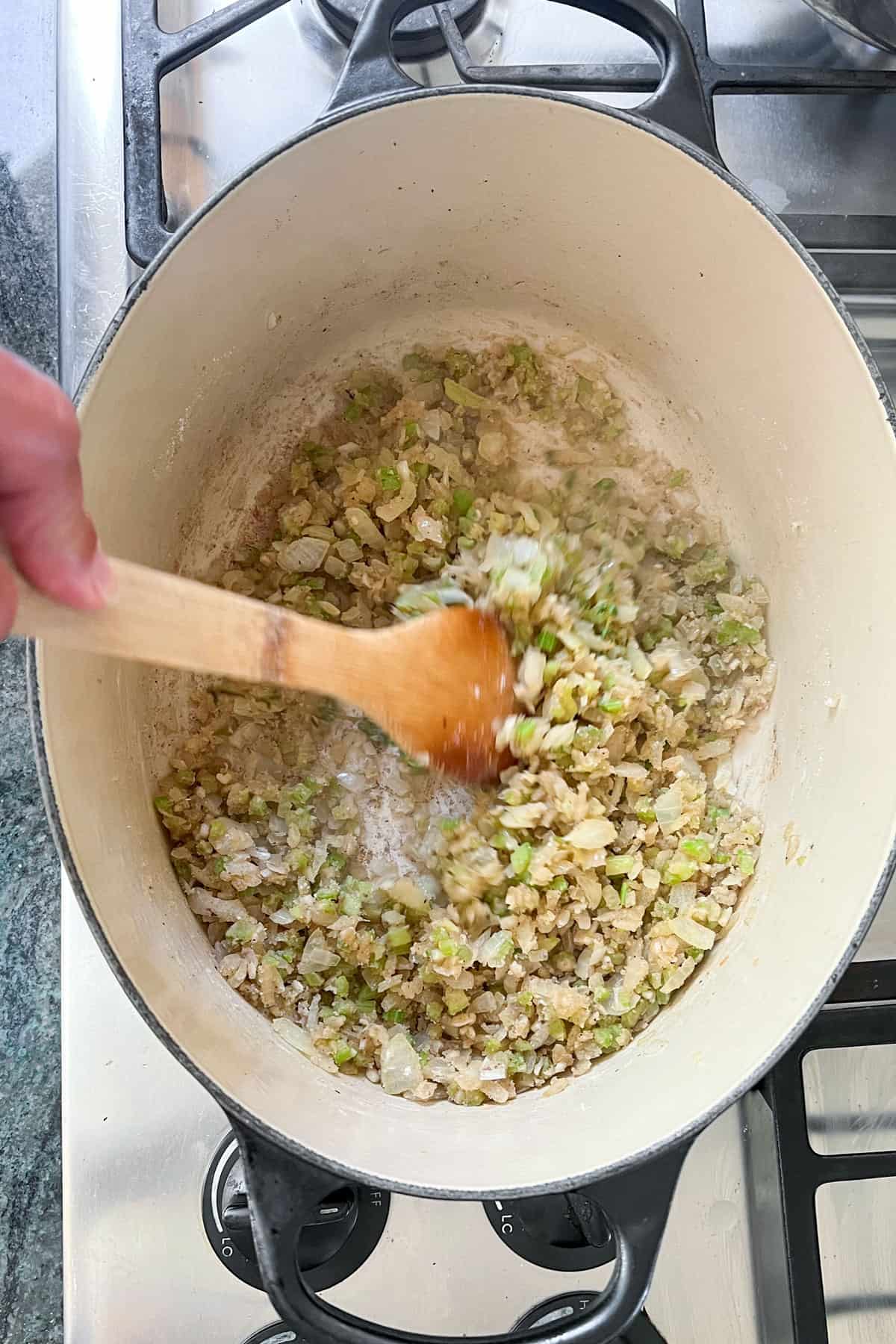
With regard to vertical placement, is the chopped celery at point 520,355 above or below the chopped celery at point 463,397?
above

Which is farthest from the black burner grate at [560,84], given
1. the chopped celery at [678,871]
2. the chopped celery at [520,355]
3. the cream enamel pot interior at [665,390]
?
the chopped celery at [678,871]

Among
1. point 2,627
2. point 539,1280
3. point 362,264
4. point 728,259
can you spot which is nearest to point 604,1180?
point 539,1280

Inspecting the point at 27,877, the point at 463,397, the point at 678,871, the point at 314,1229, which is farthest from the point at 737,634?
the point at 27,877

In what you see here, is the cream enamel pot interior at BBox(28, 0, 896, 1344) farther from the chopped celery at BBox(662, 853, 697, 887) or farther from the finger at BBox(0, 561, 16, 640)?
the finger at BBox(0, 561, 16, 640)

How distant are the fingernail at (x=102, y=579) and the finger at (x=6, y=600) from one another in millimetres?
58

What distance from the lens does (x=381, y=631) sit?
1.05m

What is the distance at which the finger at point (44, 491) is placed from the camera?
24.2 inches

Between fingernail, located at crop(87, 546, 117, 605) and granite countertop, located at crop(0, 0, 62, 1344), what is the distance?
84 centimetres

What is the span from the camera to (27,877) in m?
1.47

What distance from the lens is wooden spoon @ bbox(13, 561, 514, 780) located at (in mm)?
749

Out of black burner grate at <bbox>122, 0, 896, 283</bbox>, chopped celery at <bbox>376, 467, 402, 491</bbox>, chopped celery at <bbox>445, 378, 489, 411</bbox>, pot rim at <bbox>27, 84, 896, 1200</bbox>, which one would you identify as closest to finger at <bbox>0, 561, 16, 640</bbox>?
pot rim at <bbox>27, 84, 896, 1200</bbox>

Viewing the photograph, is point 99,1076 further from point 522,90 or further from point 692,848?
point 522,90

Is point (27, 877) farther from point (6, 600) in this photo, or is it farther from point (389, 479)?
point (6, 600)

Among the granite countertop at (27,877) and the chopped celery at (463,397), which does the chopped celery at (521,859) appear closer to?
the chopped celery at (463,397)
